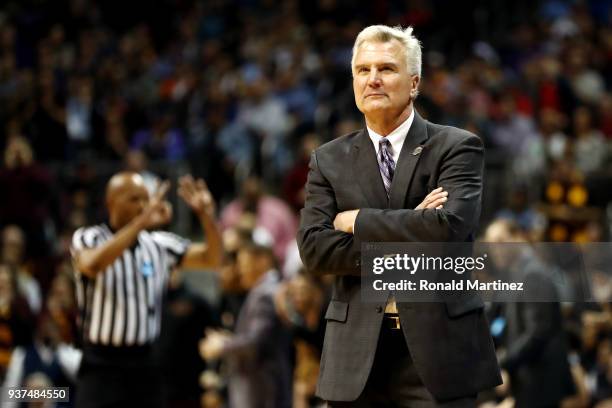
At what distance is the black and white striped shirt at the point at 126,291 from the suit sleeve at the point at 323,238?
86.4 inches

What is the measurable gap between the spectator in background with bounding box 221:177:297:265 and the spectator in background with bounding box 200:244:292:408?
344 centimetres

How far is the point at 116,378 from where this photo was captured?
6207 millimetres

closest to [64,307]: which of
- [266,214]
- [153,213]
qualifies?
[266,214]

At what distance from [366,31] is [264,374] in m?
3.93

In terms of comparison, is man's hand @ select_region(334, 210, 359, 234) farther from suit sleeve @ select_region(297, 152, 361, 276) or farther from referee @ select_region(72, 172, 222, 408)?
referee @ select_region(72, 172, 222, 408)

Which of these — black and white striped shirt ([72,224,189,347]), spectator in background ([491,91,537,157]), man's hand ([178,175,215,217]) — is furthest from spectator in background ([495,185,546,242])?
man's hand ([178,175,215,217])

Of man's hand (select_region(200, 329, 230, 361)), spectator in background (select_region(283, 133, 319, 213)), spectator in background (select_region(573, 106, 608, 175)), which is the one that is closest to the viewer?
man's hand (select_region(200, 329, 230, 361))

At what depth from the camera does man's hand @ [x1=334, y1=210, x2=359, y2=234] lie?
13.6 ft

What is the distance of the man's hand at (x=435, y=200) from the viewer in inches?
160

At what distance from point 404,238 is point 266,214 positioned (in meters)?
7.65

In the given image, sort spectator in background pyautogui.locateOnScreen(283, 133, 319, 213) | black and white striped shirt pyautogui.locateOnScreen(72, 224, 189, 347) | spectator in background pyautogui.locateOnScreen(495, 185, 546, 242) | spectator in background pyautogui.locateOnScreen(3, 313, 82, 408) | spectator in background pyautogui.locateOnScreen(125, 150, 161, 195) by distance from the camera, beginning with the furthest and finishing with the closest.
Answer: spectator in background pyautogui.locateOnScreen(283, 133, 319, 213) → spectator in background pyautogui.locateOnScreen(125, 150, 161, 195) → spectator in background pyautogui.locateOnScreen(495, 185, 546, 242) → spectator in background pyautogui.locateOnScreen(3, 313, 82, 408) → black and white striped shirt pyautogui.locateOnScreen(72, 224, 189, 347)

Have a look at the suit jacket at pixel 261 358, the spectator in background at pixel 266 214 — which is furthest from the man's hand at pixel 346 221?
the spectator in background at pixel 266 214

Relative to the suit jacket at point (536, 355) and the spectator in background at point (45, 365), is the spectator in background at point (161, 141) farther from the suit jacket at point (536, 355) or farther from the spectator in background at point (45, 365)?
the suit jacket at point (536, 355)

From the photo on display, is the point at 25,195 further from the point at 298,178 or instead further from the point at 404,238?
the point at 404,238
